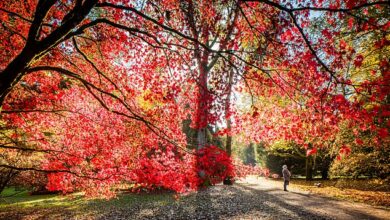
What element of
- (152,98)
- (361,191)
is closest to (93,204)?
(152,98)

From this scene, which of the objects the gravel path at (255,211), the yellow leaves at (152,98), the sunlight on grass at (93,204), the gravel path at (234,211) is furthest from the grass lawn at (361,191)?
the yellow leaves at (152,98)

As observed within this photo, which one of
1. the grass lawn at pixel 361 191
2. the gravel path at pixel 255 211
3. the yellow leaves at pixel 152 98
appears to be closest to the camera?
the yellow leaves at pixel 152 98

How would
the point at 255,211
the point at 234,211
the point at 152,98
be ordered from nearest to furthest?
the point at 152,98 < the point at 255,211 < the point at 234,211

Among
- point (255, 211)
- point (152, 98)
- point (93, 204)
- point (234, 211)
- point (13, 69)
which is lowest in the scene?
point (93, 204)

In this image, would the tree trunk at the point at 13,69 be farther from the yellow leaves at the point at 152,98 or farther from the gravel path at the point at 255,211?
the gravel path at the point at 255,211

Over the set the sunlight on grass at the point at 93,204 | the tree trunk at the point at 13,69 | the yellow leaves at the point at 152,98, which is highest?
the yellow leaves at the point at 152,98

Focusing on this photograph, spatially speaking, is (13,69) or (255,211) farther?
(255,211)

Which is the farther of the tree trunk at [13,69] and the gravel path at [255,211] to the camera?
the gravel path at [255,211]

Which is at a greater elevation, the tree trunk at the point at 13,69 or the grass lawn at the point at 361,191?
the tree trunk at the point at 13,69

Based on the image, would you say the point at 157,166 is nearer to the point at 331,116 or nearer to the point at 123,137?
the point at 123,137

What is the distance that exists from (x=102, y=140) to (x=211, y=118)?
404cm

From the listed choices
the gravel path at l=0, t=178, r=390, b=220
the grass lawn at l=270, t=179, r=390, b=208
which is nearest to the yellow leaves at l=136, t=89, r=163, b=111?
the gravel path at l=0, t=178, r=390, b=220

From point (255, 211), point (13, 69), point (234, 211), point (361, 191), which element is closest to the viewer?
point (13, 69)

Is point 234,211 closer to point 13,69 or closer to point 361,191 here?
point 13,69
